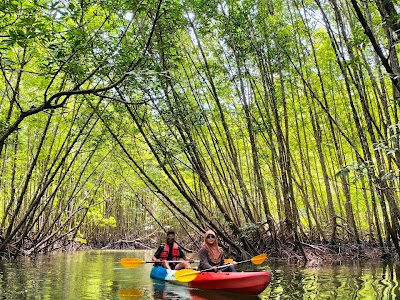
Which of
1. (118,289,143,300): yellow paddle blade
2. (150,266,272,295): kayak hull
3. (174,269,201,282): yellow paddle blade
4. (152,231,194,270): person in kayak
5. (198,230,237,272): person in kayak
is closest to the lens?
(150,266,272,295): kayak hull

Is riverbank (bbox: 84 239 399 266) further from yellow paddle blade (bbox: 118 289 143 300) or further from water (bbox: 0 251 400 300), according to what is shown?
yellow paddle blade (bbox: 118 289 143 300)

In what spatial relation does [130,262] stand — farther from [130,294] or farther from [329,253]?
[329,253]

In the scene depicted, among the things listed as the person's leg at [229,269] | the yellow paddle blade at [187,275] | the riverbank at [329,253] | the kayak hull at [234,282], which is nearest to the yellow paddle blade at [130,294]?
the yellow paddle blade at [187,275]

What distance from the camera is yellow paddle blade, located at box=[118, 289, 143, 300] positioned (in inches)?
212

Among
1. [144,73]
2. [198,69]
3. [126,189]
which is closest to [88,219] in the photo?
[126,189]

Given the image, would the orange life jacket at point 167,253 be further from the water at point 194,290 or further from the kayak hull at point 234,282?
the kayak hull at point 234,282

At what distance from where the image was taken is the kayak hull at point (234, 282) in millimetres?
5195

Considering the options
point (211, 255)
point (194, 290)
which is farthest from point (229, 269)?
point (194, 290)

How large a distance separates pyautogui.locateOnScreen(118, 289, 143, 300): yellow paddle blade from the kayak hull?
88 cm

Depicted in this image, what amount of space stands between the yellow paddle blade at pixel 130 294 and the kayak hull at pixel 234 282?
34.6 inches

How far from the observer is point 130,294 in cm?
568

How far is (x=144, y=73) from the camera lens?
3590mm

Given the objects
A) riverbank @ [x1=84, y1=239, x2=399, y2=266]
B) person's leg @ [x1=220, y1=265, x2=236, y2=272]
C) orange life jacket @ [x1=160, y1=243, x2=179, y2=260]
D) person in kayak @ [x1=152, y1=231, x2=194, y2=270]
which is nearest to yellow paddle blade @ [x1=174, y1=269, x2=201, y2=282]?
person's leg @ [x1=220, y1=265, x2=236, y2=272]

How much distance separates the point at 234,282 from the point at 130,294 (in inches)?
58.9
